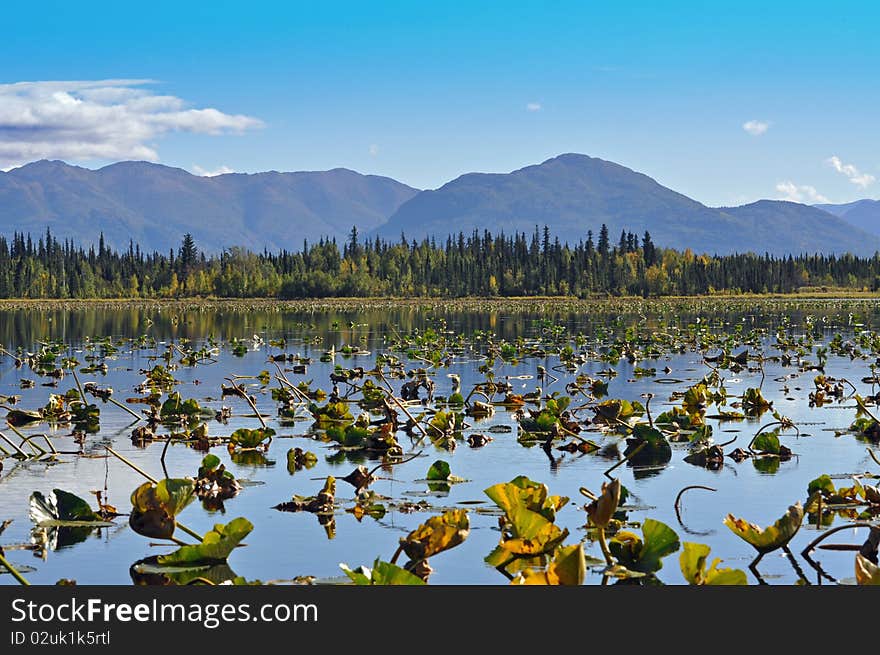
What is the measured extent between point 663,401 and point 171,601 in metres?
18.4

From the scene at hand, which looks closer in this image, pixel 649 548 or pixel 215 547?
pixel 649 548

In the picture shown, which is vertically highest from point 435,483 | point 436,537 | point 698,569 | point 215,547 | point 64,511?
point 436,537

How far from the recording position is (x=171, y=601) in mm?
7754

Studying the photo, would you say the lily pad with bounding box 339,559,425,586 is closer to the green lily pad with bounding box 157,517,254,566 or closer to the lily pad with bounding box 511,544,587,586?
the lily pad with bounding box 511,544,587,586

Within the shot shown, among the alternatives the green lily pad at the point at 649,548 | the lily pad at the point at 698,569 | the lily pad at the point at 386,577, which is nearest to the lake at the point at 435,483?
the green lily pad at the point at 649,548

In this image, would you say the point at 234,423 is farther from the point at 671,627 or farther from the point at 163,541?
the point at 671,627

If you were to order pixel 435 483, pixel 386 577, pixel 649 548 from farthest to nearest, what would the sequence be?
pixel 435 483 < pixel 649 548 < pixel 386 577

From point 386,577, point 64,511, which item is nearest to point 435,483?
point 64,511

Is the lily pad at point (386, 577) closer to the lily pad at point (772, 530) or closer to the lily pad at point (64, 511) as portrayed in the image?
the lily pad at point (772, 530)

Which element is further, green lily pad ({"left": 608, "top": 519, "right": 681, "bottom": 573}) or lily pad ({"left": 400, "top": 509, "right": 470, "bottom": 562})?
green lily pad ({"left": 608, "top": 519, "right": 681, "bottom": 573})

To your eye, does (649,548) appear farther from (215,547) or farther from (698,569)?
(215,547)

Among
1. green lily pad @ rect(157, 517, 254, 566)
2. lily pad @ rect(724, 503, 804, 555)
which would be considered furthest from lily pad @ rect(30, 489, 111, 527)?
lily pad @ rect(724, 503, 804, 555)

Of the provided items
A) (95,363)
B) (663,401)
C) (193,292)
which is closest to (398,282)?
(193,292)

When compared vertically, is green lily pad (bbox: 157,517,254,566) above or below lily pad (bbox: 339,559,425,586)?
below
